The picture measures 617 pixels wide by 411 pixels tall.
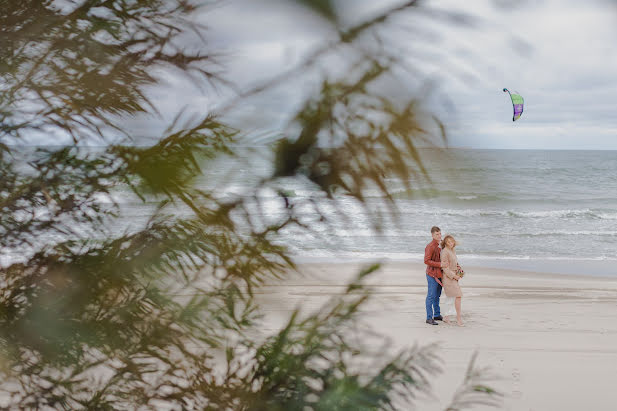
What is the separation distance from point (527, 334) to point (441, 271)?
2.00 meters

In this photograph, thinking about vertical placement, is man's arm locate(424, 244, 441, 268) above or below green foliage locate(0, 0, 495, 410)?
above

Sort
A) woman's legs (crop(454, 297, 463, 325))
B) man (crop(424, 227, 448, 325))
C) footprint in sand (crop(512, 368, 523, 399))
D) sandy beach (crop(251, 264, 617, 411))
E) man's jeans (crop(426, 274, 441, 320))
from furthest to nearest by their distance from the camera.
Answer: woman's legs (crop(454, 297, 463, 325)), man's jeans (crop(426, 274, 441, 320)), man (crop(424, 227, 448, 325)), sandy beach (crop(251, 264, 617, 411)), footprint in sand (crop(512, 368, 523, 399))

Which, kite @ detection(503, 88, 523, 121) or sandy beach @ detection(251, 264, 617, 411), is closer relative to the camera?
kite @ detection(503, 88, 523, 121)

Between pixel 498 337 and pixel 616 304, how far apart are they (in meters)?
3.57

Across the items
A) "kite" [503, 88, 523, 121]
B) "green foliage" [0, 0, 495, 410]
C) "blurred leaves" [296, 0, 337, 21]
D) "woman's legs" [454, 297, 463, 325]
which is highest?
"woman's legs" [454, 297, 463, 325]

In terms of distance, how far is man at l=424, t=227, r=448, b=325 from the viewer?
6.82 m

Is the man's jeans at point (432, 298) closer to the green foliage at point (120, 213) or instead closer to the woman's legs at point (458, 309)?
the woman's legs at point (458, 309)

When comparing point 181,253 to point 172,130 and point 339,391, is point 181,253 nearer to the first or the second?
point 172,130

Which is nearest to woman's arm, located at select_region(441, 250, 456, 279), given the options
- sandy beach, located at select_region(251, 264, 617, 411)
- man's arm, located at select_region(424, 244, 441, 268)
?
man's arm, located at select_region(424, 244, 441, 268)

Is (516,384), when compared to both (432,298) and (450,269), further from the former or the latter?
(432,298)

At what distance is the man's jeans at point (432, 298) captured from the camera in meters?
7.43

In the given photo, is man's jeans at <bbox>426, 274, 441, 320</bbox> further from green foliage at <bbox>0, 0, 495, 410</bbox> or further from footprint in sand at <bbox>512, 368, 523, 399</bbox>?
green foliage at <bbox>0, 0, 495, 410</bbox>

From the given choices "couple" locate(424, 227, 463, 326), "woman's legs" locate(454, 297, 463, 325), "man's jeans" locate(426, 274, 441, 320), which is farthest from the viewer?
"woman's legs" locate(454, 297, 463, 325)

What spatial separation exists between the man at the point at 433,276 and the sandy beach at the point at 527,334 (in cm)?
22
